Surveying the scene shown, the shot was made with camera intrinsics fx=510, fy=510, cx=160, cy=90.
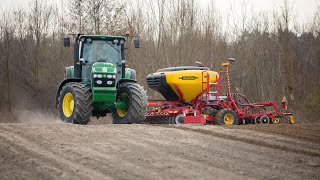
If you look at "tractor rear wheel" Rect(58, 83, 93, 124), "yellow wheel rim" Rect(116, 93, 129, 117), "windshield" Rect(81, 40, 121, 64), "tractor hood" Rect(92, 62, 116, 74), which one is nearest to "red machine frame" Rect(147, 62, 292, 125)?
"yellow wheel rim" Rect(116, 93, 129, 117)

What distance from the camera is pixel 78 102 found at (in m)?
11.1

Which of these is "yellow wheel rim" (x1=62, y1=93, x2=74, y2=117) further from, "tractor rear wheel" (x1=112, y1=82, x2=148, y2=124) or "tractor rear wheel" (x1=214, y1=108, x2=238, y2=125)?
"tractor rear wheel" (x1=214, y1=108, x2=238, y2=125)

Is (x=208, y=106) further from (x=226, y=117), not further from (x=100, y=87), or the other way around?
(x=100, y=87)

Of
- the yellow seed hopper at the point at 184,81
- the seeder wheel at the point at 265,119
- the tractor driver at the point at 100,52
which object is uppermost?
the tractor driver at the point at 100,52

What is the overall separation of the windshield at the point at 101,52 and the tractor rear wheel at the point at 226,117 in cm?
353

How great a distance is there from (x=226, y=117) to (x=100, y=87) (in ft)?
15.2

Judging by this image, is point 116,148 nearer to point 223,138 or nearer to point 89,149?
point 89,149

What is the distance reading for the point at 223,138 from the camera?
8359 mm

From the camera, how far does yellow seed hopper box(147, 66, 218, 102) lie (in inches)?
577

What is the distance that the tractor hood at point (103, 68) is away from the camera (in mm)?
11484

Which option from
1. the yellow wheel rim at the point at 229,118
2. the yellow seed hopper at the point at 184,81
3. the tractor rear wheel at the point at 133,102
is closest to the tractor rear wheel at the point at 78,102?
the tractor rear wheel at the point at 133,102

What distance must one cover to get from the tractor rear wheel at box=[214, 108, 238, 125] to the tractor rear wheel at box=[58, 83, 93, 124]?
173 inches

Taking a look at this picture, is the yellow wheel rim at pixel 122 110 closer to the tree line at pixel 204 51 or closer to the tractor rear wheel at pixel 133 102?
the tractor rear wheel at pixel 133 102

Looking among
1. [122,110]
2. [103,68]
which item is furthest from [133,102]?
[103,68]
